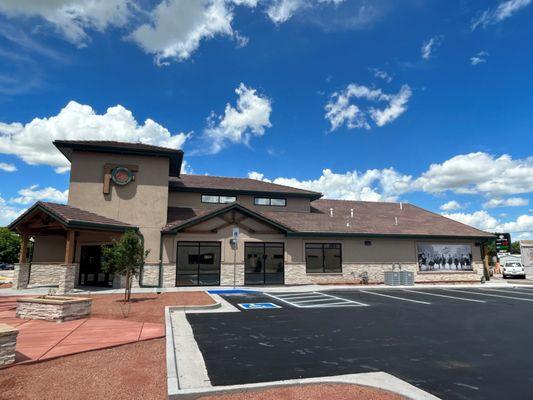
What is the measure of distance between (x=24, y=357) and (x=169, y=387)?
3601 millimetres

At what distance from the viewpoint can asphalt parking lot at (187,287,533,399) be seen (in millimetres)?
6117

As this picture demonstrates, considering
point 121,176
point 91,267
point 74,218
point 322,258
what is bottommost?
point 91,267

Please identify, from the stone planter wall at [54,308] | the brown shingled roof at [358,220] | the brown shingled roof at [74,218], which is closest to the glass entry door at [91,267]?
the brown shingled roof at [74,218]

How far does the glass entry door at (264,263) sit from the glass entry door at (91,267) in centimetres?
854

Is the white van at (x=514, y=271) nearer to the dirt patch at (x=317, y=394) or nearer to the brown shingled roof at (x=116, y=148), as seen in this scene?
the brown shingled roof at (x=116, y=148)

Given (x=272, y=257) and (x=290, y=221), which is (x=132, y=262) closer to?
(x=272, y=257)

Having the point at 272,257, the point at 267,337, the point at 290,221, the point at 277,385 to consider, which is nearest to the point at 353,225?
the point at 290,221

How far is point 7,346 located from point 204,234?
15677mm

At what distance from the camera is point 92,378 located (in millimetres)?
5945

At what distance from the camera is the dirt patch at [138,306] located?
37.4 feet

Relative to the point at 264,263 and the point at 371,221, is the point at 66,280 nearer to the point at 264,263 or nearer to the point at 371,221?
the point at 264,263

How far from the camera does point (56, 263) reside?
2094 centimetres

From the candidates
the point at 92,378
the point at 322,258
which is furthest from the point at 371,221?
the point at 92,378

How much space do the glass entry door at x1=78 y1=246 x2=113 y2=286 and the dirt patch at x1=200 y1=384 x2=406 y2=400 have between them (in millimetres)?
18154
